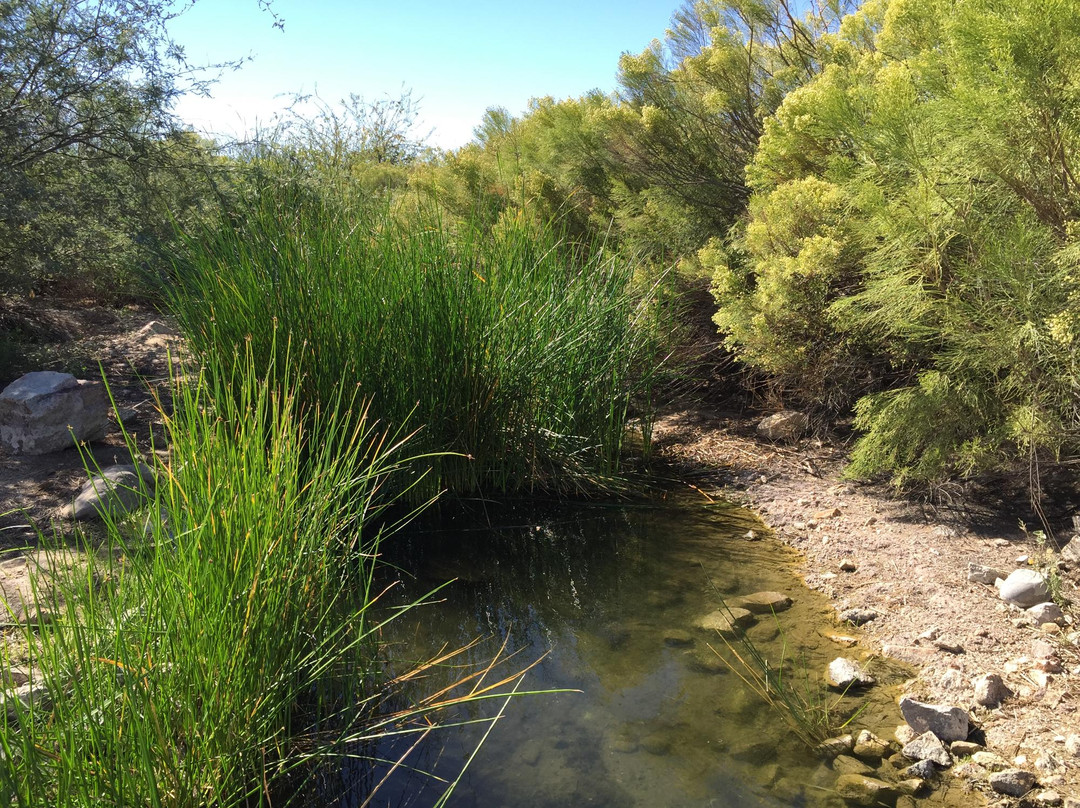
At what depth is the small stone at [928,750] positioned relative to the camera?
7.63 ft

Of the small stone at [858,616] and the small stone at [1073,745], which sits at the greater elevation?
the small stone at [858,616]

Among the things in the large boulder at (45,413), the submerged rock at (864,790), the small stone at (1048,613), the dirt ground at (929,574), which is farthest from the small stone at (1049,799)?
the large boulder at (45,413)

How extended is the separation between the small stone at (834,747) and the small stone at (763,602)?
2.63ft

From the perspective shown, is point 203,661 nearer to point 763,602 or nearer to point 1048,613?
point 763,602

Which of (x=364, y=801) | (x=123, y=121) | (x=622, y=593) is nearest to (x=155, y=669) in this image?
(x=364, y=801)

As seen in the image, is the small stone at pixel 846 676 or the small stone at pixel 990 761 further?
the small stone at pixel 846 676

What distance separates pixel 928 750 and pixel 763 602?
3.20 feet

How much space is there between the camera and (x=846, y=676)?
2721 mm

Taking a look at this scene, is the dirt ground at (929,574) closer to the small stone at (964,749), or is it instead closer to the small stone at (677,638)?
the small stone at (964,749)

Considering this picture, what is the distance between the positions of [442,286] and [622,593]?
1.60m

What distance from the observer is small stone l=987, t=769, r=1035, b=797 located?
2.18 meters

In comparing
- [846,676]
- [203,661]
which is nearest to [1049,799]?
[846,676]

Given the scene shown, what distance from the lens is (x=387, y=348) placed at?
12.2 ft

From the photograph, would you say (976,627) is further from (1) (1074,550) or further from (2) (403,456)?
(2) (403,456)
